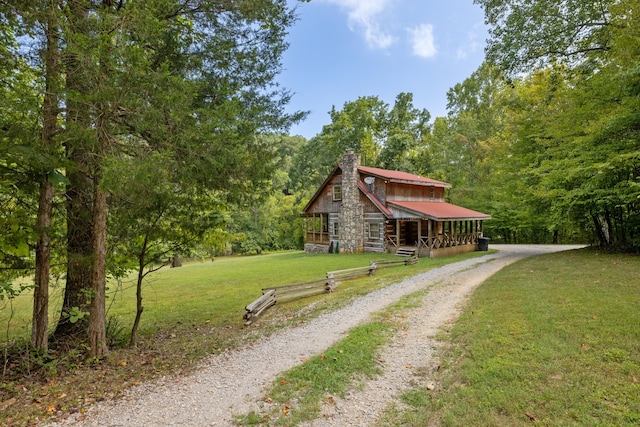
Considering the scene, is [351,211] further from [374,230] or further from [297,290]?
[297,290]

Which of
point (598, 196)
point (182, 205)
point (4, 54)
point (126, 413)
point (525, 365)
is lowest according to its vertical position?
point (126, 413)

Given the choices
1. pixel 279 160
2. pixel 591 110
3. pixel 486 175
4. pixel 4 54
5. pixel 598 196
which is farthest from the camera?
pixel 486 175

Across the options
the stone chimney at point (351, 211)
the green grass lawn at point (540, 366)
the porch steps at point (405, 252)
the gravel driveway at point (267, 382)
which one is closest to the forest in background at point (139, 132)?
the gravel driveway at point (267, 382)

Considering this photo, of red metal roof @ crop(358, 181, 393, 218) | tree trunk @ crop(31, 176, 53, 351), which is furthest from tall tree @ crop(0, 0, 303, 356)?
red metal roof @ crop(358, 181, 393, 218)

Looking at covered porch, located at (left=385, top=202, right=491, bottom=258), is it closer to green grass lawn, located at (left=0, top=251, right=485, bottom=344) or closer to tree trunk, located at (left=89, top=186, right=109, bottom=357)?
green grass lawn, located at (left=0, top=251, right=485, bottom=344)

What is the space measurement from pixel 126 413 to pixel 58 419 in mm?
727

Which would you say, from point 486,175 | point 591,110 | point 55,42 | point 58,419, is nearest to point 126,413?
point 58,419

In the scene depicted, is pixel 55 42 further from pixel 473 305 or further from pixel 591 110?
pixel 591 110

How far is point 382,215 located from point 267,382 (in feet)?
57.4

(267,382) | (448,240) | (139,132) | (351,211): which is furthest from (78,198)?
(448,240)

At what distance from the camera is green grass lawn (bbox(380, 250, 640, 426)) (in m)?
3.46

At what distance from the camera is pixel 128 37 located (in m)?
4.15

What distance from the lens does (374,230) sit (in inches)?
864

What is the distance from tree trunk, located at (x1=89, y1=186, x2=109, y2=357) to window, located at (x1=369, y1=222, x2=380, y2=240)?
18.0 metres
